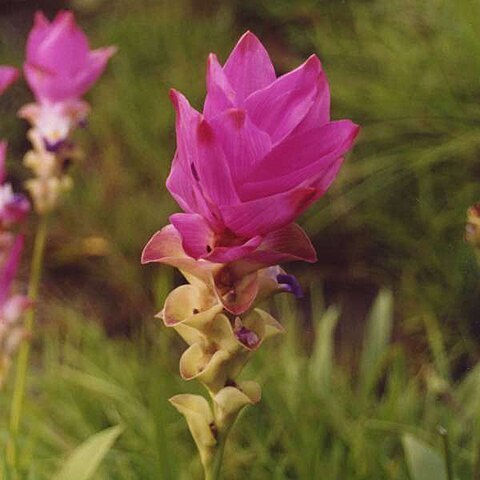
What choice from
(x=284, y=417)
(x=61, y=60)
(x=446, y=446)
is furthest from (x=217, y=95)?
(x=284, y=417)

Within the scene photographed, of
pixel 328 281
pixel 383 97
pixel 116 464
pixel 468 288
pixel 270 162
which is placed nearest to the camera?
pixel 270 162

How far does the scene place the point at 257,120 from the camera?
1.67 ft

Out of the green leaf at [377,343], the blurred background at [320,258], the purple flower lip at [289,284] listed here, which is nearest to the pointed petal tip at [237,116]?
the purple flower lip at [289,284]

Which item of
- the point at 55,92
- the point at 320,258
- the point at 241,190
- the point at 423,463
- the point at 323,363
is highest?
the point at 55,92

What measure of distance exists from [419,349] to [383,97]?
47 cm

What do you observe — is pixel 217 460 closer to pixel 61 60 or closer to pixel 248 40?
pixel 248 40

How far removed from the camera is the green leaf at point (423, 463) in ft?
2.80

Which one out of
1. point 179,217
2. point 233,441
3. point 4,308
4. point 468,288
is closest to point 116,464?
point 233,441

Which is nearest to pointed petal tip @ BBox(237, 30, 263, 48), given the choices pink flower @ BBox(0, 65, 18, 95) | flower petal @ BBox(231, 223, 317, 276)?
flower petal @ BBox(231, 223, 317, 276)

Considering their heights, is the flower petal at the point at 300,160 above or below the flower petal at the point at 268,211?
above

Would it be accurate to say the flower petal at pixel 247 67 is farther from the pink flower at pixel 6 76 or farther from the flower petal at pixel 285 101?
the pink flower at pixel 6 76

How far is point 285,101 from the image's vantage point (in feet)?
1.65

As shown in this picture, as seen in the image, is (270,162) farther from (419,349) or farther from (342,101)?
(342,101)

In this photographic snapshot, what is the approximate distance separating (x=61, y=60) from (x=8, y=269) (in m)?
0.21
